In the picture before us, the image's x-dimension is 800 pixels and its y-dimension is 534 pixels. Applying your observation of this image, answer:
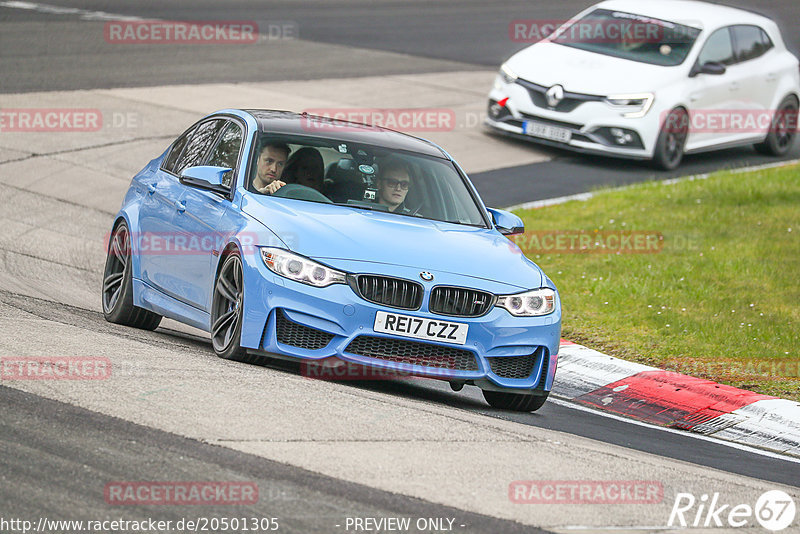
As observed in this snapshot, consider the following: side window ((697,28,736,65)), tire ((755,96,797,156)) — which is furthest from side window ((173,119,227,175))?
tire ((755,96,797,156))

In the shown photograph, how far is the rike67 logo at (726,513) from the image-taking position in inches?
235

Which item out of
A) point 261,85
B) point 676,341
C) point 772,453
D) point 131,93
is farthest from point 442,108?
point 772,453

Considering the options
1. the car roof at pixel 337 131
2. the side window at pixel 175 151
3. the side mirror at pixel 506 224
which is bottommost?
the side mirror at pixel 506 224

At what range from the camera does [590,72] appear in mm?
18797

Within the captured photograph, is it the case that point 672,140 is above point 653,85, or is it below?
below

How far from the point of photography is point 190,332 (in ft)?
34.7

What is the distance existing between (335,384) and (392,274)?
2.35ft

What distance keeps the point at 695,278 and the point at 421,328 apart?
5660 mm

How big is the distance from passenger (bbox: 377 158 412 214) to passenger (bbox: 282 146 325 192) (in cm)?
40

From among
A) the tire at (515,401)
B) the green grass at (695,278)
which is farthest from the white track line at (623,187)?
the tire at (515,401)

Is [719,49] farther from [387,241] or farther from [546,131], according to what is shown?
[387,241]

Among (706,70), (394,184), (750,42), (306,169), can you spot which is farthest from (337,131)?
(750,42)

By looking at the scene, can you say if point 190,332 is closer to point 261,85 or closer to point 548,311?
point 548,311

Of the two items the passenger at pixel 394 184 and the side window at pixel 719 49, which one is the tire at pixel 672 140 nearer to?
the side window at pixel 719 49
